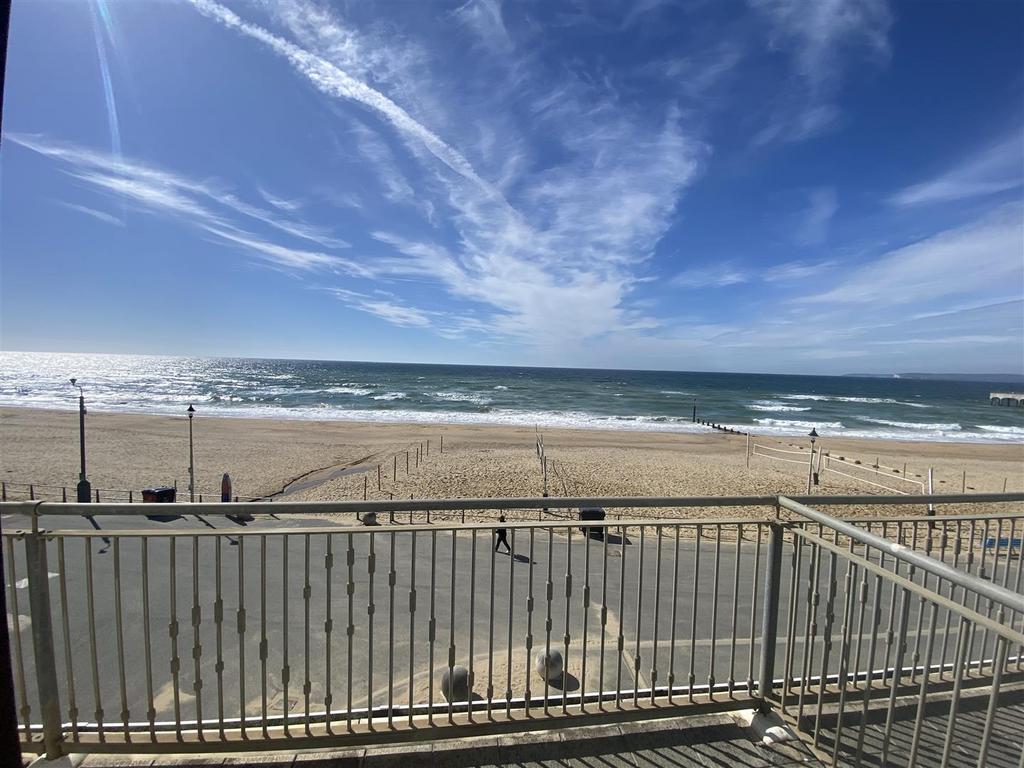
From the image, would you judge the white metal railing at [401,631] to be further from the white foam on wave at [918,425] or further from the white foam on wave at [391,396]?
the white foam on wave at [391,396]

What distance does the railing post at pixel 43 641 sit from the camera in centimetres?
234

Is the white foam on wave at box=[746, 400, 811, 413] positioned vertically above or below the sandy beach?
below

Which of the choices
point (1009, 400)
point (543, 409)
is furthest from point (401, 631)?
point (1009, 400)

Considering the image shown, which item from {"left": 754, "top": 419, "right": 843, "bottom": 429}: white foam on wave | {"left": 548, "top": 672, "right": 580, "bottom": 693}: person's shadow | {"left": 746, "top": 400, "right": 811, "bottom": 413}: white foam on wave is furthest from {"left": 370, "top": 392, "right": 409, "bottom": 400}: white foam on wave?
{"left": 548, "top": 672, "right": 580, "bottom": 693}: person's shadow

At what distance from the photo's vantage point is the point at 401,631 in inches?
192

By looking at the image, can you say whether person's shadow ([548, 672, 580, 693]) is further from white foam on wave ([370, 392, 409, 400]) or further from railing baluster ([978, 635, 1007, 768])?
white foam on wave ([370, 392, 409, 400])

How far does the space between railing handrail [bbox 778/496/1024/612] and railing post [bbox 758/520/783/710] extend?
0.76ft

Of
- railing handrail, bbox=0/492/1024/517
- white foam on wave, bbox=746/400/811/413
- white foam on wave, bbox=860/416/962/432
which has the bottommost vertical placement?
white foam on wave, bbox=860/416/962/432

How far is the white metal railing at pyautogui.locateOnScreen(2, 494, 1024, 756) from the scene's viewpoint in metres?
2.45

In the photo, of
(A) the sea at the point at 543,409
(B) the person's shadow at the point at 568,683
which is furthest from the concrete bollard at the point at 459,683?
(A) the sea at the point at 543,409

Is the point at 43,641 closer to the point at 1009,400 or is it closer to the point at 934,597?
the point at 934,597

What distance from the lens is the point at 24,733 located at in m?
2.53

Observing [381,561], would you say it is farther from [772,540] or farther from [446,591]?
[772,540]

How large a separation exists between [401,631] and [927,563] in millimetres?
4461
